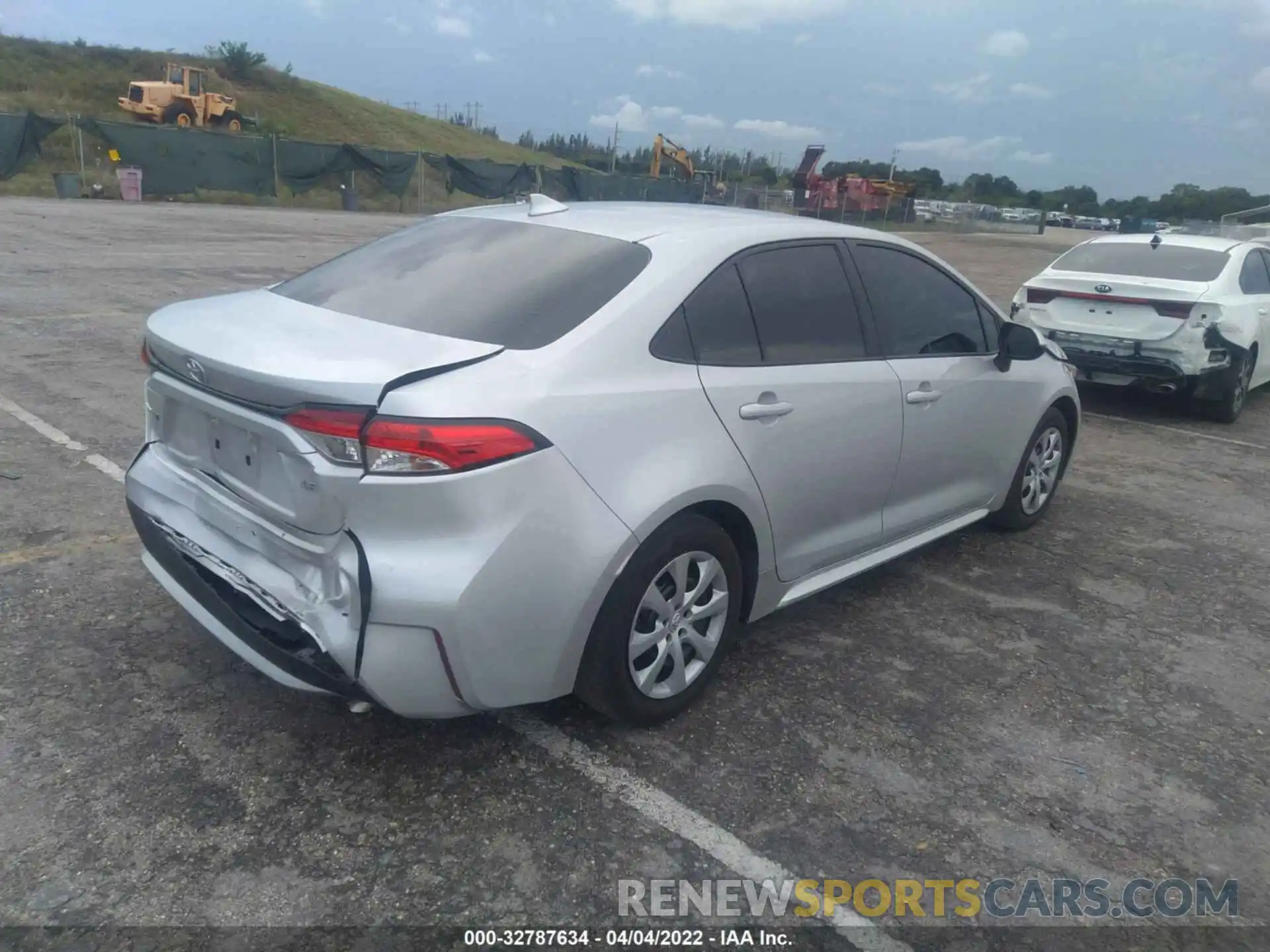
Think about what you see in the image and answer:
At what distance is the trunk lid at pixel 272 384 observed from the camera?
2.65m

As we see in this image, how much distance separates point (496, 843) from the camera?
275cm

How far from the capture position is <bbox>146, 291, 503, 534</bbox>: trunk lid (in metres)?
2.65

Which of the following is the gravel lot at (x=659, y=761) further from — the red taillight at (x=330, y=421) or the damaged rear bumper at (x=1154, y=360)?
the damaged rear bumper at (x=1154, y=360)

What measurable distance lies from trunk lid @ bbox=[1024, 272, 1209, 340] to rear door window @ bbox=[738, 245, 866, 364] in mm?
5102

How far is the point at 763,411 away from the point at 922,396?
3.58 feet

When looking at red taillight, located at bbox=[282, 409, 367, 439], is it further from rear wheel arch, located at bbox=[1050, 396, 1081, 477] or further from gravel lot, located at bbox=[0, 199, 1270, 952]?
rear wheel arch, located at bbox=[1050, 396, 1081, 477]

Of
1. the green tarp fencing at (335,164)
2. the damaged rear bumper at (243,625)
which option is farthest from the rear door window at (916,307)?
the green tarp fencing at (335,164)

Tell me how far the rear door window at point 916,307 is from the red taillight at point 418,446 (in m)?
2.10

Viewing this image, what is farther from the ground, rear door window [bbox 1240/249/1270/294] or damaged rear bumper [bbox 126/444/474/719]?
rear door window [bbox 1240/249/1270/294]

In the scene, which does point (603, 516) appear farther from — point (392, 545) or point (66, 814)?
point (66, 814)

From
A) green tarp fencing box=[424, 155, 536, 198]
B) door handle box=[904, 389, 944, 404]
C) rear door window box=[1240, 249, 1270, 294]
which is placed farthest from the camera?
green tarp fencing box=[424, 155, 536, 198]

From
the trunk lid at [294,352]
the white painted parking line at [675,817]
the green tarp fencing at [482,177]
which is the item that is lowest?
the white painted parking line at [675,817]

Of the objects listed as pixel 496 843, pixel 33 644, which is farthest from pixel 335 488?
pixel 33 644

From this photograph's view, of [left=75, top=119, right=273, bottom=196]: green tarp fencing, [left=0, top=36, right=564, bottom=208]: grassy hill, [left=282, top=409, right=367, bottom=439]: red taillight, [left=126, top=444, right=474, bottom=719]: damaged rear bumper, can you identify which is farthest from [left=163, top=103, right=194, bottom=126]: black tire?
[left=282, top=409, right=367, bottom=439]: red taillight
